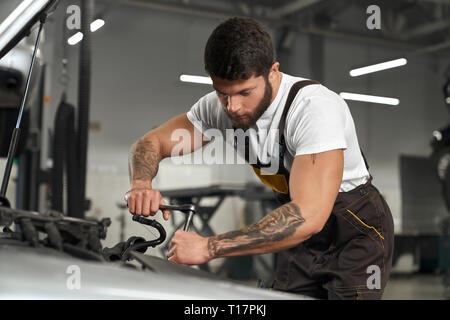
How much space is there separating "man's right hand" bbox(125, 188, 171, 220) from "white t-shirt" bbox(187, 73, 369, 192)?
0.27 metres

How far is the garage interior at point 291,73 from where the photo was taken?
16.0 ft

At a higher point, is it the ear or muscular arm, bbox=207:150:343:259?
the ear

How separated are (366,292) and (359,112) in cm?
612

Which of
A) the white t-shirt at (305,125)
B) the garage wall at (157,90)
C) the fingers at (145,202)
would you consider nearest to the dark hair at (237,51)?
the white t-shirt at (305,125)

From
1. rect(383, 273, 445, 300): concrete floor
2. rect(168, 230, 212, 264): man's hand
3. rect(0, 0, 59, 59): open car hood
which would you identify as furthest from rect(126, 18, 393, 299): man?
rect(383, 273, 445, 300): concrete floor

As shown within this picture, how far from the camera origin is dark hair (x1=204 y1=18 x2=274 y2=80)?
3.07ft

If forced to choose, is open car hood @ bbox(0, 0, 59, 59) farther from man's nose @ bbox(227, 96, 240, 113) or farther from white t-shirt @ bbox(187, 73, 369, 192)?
white t-shirt @ bbox(187, 73, 369, 192)

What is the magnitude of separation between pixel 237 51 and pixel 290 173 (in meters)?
0.26

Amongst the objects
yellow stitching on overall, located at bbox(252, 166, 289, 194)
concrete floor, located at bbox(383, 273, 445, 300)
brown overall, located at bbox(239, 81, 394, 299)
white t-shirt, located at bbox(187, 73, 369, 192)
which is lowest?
concrete floor, located at bbox(383, 273, 445, 300)

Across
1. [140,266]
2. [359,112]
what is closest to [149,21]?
[359,112]

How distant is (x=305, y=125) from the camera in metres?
0.96

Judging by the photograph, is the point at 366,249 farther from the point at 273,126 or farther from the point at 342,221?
the point at 273,126

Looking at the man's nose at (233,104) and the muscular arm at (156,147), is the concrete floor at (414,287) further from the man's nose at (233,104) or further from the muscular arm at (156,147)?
the man's nose at (233,104)

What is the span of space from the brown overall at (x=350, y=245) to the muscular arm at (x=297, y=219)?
19cm
